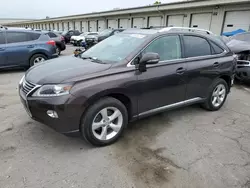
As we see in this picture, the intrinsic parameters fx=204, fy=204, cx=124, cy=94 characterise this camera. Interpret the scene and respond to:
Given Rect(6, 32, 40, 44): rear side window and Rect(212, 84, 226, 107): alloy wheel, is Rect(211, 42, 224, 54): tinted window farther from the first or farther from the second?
Rect(6, 32, 40, 44): rear side window

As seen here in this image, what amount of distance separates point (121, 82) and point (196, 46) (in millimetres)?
1855

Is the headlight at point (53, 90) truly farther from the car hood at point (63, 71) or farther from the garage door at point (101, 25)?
the garage door at point (101, 25)

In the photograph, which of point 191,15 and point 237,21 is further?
point 191,15

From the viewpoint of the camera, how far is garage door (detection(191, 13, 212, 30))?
662 inches

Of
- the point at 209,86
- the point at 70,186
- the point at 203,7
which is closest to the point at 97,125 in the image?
the point at 70,186

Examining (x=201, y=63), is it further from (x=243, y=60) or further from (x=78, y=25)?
A: (x=78, y=25)

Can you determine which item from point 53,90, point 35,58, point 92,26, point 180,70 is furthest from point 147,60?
point 92,26

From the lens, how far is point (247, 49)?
632 cm

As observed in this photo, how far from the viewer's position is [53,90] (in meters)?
2.60

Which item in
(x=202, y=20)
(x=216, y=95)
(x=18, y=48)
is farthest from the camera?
(x=202, y=20)

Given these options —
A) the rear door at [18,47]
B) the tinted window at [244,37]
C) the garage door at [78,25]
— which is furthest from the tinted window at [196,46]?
the garage door at [78,25]

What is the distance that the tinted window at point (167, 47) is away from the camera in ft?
10.8

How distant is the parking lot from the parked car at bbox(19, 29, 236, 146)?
37 cm

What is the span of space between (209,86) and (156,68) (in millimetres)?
1508
